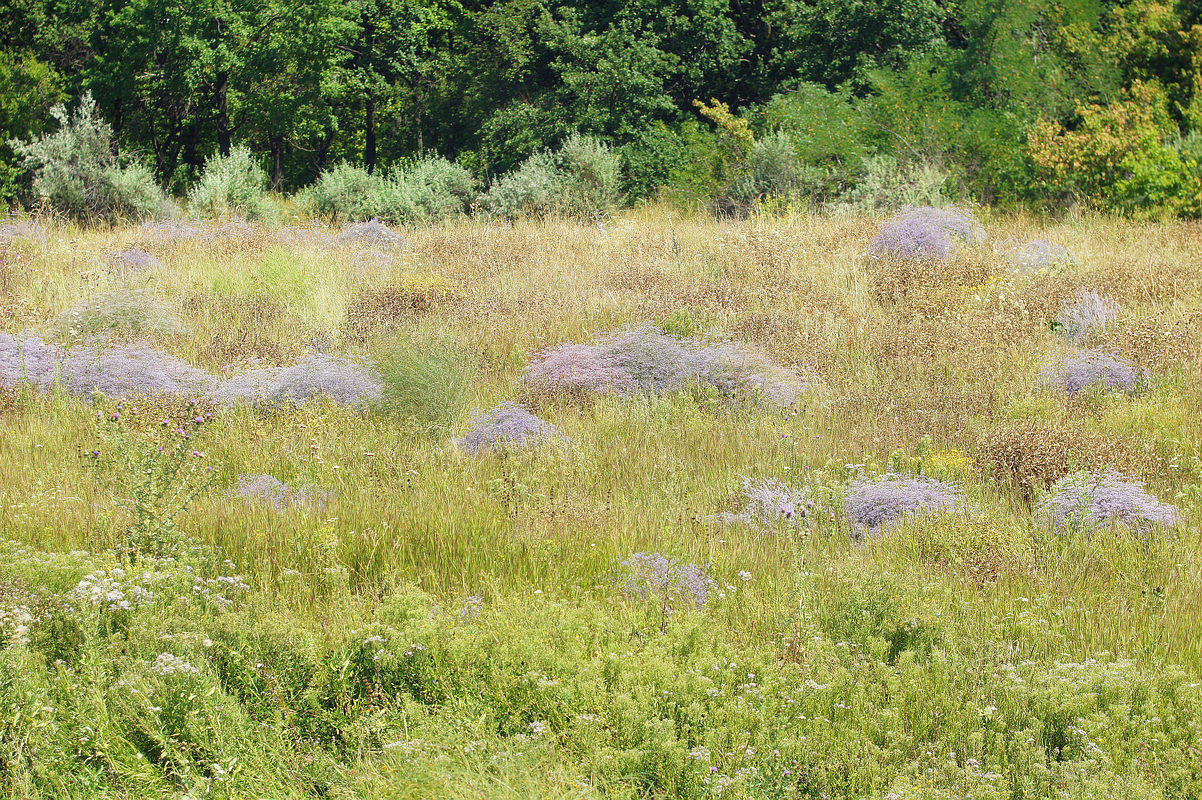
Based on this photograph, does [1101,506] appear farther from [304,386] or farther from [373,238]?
[373,238]

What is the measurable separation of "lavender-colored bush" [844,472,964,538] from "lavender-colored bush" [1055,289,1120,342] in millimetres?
3757

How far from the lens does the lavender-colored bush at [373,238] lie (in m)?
12.5

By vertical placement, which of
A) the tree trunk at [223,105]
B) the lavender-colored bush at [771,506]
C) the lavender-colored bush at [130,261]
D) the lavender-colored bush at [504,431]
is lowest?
the lavender-colored bush at [771,506]

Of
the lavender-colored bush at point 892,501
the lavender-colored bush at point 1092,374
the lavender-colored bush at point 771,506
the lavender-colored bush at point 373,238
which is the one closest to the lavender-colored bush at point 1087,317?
the lavender-colored bush at point 1092,374

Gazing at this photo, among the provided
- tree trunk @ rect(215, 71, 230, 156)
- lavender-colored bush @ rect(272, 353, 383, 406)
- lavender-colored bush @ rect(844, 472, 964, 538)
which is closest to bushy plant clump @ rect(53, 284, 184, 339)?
lavender-colored bush @ rect(272, 353, 383, 406)

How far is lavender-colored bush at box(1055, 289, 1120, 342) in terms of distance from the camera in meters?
8.44

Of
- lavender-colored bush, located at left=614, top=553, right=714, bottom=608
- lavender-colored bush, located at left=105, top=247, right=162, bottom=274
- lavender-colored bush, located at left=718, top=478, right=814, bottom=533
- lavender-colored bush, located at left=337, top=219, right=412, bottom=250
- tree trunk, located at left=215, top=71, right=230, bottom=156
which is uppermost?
tree trunk, located at left=215, top=71, right=230, bottom=156

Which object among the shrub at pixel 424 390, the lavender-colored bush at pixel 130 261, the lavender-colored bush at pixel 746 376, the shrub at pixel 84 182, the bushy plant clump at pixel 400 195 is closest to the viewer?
the shrub at pixel 424 390

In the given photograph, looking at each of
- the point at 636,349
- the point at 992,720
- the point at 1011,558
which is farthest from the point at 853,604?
the point at 636,349

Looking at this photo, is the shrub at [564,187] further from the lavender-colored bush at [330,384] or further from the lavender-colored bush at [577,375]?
the lavender-colored bush at [330,384]

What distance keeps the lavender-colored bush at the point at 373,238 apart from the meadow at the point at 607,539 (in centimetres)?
272

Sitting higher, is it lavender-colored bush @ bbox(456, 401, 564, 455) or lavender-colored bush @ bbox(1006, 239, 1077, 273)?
lavender-colored bush @ bbox(1006, 239, 1077, 273)

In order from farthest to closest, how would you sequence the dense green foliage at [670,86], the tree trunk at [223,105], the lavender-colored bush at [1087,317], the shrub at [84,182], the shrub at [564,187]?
1. the tree trunk at [223,105]
2. the shrub at [84,182]
3. the shrub at [564,187]
4. the dense green foliage at [670,86]
5. the lavender-colored bush at [1087,317]

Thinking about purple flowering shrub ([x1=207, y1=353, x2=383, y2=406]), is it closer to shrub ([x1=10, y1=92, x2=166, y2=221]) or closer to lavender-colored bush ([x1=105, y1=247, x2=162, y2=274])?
lavender-colored bush ([x1=105, y1=247, x2=162, y2=274])
